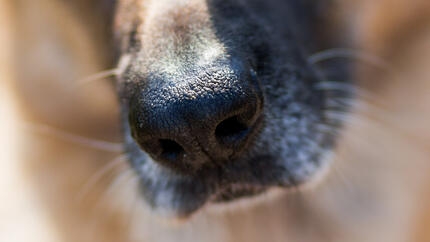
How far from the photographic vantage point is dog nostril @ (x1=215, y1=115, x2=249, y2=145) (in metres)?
1.12

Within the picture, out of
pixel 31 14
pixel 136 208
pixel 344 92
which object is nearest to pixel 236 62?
pixel 344 92

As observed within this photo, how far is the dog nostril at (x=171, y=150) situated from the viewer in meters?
1.16

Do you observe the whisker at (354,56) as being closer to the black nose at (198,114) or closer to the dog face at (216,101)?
the dog face at (216,101)

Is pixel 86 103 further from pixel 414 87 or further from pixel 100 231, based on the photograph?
pixel 414 87

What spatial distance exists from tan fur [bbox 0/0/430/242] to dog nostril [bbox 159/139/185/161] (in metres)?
0.60

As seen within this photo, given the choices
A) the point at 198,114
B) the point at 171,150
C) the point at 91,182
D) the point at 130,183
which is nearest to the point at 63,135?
the point at 91,182

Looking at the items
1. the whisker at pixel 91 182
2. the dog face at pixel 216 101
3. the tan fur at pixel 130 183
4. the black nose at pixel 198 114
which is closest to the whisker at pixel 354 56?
the tan fur at pixel 130 183

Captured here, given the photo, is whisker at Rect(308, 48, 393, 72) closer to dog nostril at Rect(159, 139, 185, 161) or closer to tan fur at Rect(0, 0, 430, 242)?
tan fur at Rect(0, 0, 430, 242)

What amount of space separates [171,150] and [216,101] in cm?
16

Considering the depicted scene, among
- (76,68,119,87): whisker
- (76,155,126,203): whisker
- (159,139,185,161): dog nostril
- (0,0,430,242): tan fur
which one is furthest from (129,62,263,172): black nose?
(76,155,126,203): whisker

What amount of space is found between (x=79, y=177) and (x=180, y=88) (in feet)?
3.03

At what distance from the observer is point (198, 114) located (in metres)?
1.08

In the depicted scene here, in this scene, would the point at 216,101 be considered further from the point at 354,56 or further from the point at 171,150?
the point at 354,56

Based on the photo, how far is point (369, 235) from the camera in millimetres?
1812
